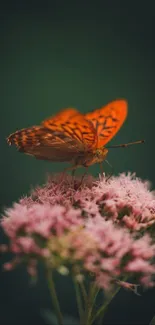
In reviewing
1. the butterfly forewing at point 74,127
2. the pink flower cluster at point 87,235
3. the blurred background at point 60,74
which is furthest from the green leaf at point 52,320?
the butterfly forewing at point 74,127

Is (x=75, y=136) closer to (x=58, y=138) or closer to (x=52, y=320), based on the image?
(x=58, y=138)

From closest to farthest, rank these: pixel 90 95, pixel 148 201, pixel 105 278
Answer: pixel 105 278 → pixel 148 201 → pixel 90 95

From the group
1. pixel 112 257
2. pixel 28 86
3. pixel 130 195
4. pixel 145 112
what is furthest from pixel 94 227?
pixel 145 112

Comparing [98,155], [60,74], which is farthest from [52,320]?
[60,74]

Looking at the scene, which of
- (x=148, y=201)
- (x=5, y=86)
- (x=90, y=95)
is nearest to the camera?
(x=148, y=201)

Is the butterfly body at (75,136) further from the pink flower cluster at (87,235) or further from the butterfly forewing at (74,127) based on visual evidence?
the pink flower cluster at (87,235)

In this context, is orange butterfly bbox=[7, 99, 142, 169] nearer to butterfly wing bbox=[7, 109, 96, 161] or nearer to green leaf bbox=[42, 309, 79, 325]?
butterfly wing bbox=[7, 109, 96, 161]

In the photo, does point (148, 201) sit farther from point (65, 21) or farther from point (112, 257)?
point (65, 21)
